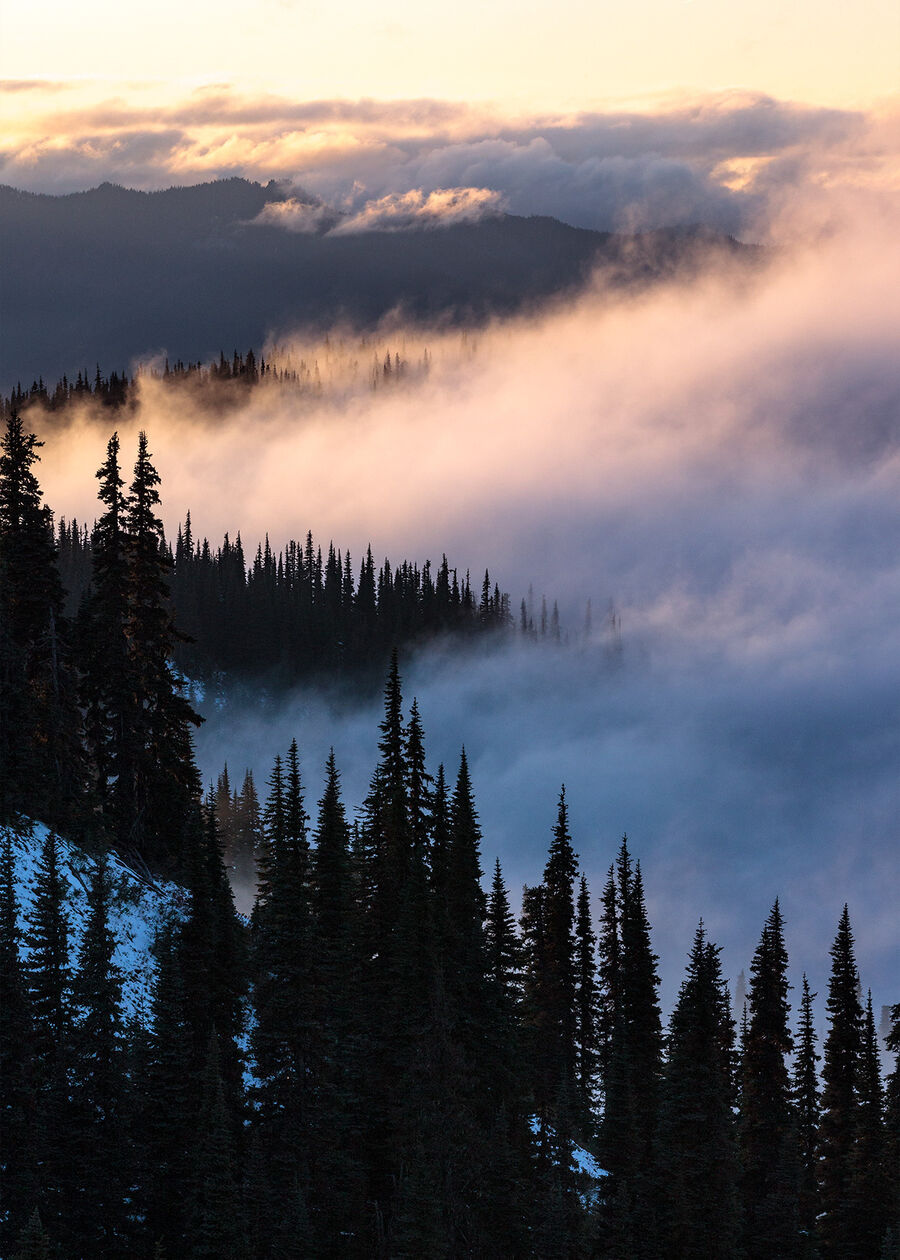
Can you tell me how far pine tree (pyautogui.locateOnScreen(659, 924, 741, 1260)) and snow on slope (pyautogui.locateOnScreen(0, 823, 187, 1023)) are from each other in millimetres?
23147

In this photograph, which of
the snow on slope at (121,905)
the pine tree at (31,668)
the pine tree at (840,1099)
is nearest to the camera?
the snow on slope at (121,905)

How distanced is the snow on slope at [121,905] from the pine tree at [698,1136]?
2315 cm

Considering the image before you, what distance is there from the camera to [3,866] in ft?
150

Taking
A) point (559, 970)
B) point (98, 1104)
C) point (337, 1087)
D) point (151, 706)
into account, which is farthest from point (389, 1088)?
point (559, 970)

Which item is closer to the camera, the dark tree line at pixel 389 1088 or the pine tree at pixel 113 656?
the dark tree line at pixel 389 1088

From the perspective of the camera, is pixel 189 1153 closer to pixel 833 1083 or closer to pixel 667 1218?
pixel 667 1218

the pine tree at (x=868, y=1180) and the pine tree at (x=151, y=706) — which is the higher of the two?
the pine tree at (x=151, y=706)

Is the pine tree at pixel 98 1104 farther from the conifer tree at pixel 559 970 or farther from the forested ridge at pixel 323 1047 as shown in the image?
the conifer tree at pixel 559 970

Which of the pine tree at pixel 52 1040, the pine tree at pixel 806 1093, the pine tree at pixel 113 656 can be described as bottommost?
the pine tree at pixel 52 1040

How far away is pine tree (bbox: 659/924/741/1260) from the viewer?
59.7 m

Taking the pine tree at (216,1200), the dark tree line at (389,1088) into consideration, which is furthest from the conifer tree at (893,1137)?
the pine tree at (216,1200)

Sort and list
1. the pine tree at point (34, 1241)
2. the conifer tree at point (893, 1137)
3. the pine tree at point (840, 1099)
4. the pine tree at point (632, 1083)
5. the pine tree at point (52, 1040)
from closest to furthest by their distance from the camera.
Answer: the pine tree at point (34, 1241)
the pine tree at point (52, 1040)
the pine tree at point (632, 1083)
the conifer tree at point (893, 1137)
the pine tree at point (840, 1099)

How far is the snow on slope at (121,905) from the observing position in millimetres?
52188

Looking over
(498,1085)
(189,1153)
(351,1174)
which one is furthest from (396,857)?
(189,1153)
